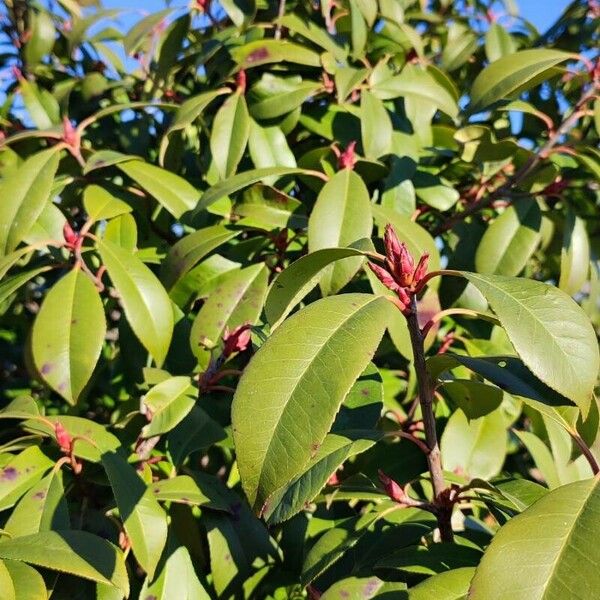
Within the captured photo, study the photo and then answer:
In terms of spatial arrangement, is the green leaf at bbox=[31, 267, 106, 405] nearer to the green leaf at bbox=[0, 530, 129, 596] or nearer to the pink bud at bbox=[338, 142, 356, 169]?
the green leaf at bbox=[0, 530, 129, 596]

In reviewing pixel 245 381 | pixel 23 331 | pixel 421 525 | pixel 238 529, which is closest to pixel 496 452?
pixel 421 525

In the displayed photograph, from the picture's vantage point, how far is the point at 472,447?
4.83 feet

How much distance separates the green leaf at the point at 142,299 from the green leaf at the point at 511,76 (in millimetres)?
686

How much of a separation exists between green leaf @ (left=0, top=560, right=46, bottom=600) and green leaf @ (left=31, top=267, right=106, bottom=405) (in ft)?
1.11

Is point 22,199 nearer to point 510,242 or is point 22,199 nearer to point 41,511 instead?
point 41,511

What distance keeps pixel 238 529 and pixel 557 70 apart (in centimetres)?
102

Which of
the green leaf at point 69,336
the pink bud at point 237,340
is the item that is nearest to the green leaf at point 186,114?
the green leaf at point 69,336

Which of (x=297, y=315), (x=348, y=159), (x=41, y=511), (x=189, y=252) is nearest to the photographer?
(x=297, y=315)

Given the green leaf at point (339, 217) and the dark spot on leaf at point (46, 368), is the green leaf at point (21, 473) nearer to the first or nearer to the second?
the dark spot on leaf at point (46, 368)

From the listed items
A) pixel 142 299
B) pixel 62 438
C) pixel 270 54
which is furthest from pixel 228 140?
pixel 62 438

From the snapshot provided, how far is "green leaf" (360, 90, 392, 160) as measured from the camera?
61.4 inches

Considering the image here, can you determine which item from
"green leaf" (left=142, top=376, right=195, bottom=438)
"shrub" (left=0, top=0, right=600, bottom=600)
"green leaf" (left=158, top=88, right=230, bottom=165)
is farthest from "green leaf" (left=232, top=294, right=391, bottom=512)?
"green leaf" (left=158, top=88, right=230, bottom=165)

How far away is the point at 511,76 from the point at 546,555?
94 centimetres

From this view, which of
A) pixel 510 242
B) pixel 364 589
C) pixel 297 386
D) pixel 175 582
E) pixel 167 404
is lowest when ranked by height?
pixel 175 582
